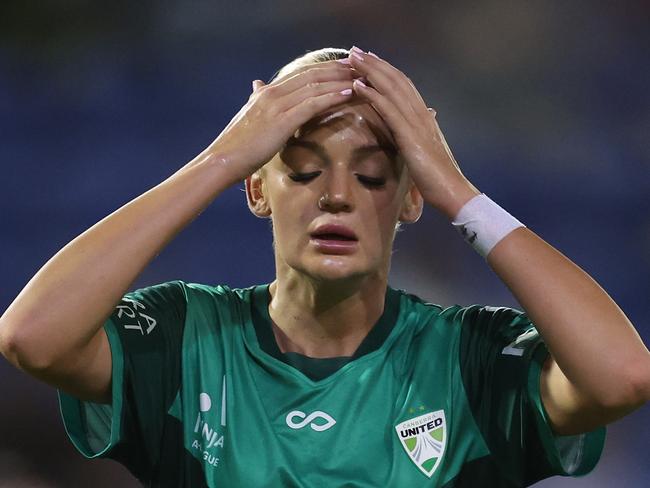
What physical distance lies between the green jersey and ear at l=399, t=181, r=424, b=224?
0.83 ft

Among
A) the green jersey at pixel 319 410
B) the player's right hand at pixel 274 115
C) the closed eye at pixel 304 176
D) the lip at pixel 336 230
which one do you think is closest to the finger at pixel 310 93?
the player's right hand at pixel 274 115

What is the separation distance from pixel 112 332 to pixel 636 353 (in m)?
0.95

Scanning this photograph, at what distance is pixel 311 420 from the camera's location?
1975mm

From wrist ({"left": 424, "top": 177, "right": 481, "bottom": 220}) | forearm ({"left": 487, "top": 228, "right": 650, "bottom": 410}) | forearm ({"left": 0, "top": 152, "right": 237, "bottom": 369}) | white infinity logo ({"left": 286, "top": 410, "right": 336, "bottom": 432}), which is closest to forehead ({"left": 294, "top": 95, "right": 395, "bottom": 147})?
wrist ({"left": 424, "top": 177, "right": 481, "bottom": 220})

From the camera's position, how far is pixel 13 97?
172 inches

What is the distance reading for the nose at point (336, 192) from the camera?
6.34 feet

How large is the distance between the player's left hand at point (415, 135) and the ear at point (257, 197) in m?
0.33

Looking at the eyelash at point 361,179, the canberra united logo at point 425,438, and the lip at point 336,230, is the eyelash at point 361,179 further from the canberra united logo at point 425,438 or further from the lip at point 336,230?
the canberra united logo at point 425,438

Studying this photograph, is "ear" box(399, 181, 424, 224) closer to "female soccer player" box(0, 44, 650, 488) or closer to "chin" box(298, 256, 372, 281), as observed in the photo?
"female soccer player" box(0, 44, 650, 488)

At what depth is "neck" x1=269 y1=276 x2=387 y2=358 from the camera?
2.09 meters

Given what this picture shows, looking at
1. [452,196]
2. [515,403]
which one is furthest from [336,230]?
[515,403]

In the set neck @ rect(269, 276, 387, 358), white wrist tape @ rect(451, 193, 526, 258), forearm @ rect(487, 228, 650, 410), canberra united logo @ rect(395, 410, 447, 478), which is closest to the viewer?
forearm @ rect(487, 228, 650, 410)

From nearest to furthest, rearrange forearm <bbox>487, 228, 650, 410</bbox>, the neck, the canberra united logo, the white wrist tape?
forearm <bbox>487, 228, 650, 410</bbox>, the white wrist tape, the canberra united logo, the neck

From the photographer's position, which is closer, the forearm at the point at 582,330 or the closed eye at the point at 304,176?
the forearm at the point at 582,330
